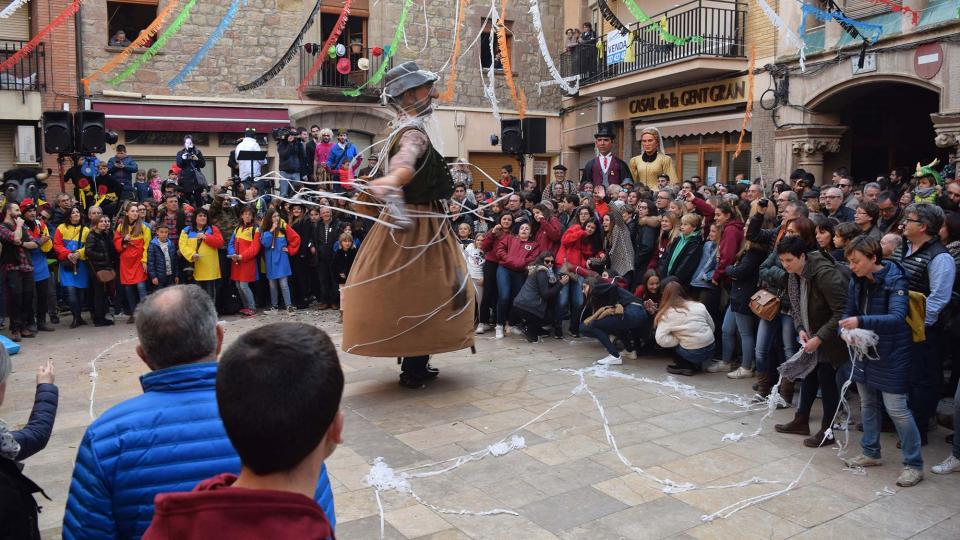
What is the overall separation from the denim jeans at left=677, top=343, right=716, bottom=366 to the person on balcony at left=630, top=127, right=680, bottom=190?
447cm

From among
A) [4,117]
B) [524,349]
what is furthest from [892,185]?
[4,117]

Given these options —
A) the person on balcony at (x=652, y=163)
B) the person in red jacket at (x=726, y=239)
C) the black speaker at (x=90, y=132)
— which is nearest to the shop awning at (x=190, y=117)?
the black speaker at (x=90, y=132)

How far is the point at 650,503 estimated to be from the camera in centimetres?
459

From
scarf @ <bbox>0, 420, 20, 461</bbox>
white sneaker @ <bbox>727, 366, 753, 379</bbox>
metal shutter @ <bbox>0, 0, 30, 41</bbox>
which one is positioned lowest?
white sneaker @ <bbox>727, 366, 753, 379</bbox>

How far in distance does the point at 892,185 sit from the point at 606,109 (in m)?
11.0

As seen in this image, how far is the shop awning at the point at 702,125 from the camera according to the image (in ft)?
54.2

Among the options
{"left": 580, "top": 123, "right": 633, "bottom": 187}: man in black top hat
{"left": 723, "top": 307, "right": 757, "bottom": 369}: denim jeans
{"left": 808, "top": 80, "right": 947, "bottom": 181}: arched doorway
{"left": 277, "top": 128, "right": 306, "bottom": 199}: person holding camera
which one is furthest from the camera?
{"left": 808, "top": 80, "right": 947, "bottom": 181}: arched doorway

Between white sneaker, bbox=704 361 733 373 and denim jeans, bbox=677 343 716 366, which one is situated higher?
denim jeans, bbox=677 343 716 366

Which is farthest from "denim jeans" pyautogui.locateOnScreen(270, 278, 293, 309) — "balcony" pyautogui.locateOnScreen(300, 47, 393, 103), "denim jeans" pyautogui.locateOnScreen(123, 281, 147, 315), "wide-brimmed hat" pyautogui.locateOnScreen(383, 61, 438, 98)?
"balcony" pyautogui.locateOnScreen(300, 47, 393, 103)

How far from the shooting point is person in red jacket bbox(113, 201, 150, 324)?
1042cm

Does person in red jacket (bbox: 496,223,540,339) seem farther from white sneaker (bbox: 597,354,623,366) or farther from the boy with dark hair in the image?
the boy with dark hair

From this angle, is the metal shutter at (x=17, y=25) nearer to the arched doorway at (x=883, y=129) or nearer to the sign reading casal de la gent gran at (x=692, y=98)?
the sign reading casal de la gent gran at (x=692, y=98)

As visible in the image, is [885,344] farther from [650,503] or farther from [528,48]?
[528,48]

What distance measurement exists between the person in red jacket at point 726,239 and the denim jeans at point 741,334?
359 millimetres
